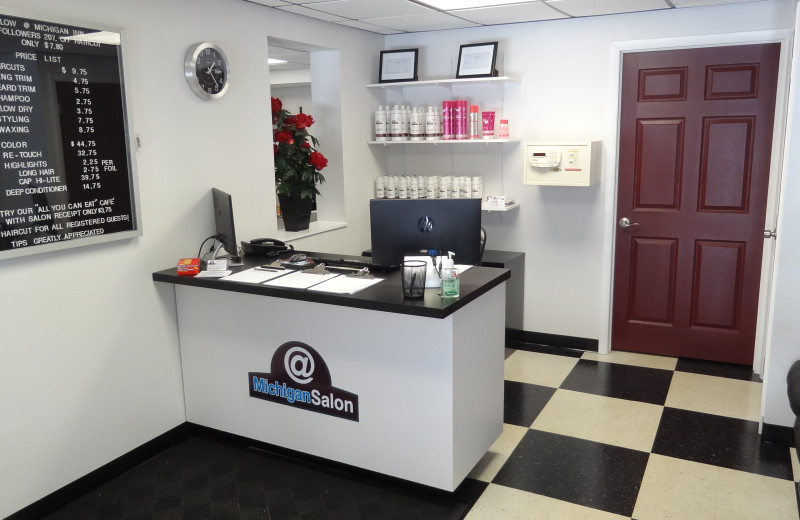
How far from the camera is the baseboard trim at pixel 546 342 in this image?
4594 millimetres

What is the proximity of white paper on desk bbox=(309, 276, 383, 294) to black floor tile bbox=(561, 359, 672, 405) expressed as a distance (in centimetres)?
171

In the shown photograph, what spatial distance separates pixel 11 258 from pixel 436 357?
5.56 feet

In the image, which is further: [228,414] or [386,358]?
[228,414]

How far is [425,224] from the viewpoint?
288 centimetres

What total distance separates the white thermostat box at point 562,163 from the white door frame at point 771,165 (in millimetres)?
158

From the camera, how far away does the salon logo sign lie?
288 centimetres

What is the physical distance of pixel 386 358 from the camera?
8.90ft

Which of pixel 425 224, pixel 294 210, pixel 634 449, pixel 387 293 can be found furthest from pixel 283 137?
pixel 634 449

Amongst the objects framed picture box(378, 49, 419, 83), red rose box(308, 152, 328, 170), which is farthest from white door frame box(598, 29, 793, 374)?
red rose box(308, 152, 328, 170)

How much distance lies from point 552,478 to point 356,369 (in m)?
1.03

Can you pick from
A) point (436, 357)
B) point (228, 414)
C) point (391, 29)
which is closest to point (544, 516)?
point (436, 357)

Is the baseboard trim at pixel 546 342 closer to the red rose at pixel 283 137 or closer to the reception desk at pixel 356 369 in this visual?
the reception desk at pixel 356 369

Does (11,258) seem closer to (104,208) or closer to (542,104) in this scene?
(104,208)

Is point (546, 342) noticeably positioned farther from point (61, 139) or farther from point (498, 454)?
point (61, 139)
